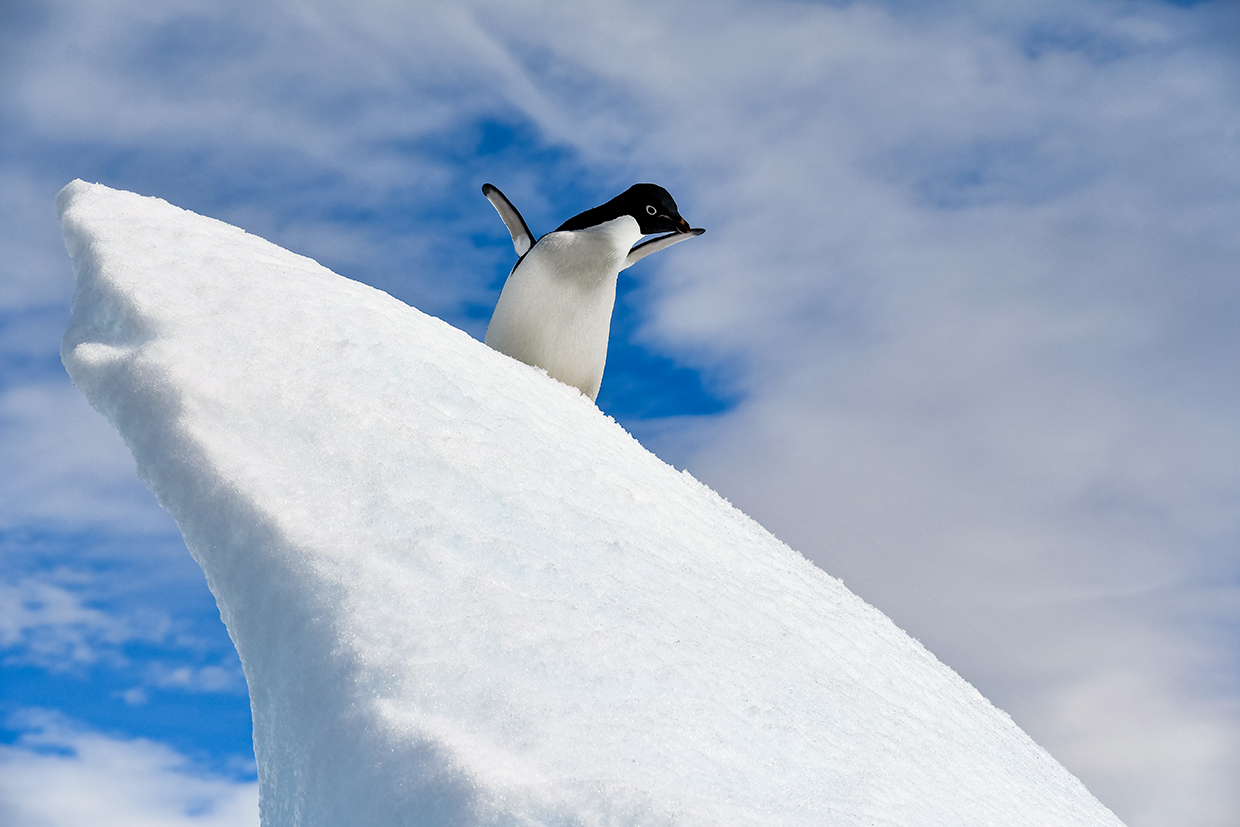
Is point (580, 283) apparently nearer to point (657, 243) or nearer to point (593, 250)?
point (593, 250)

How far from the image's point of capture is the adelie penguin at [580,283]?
3047 millimetres

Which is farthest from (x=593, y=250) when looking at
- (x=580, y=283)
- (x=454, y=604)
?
(x=454, y=604)

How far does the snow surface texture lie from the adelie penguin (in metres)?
1.20

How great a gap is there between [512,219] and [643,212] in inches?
33.6

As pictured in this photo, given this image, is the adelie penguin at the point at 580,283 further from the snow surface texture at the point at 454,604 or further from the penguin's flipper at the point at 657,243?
the snow surface texture at the point at 454,604

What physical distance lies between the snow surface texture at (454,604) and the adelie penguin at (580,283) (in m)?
1.20

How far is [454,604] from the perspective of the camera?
3.50 ft

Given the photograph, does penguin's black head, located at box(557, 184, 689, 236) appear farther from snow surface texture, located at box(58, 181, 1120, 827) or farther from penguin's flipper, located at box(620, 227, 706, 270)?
snow surface texture, located at box(58, 181, 1120, 827)

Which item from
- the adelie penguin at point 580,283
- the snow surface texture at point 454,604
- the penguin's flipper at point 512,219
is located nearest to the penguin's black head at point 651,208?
the adelie penguin at point 580,283

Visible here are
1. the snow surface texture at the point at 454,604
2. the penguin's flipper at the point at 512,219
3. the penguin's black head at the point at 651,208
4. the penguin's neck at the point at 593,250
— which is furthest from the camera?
the penguin's flipper at the point at 512,219

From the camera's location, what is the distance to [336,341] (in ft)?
5.11

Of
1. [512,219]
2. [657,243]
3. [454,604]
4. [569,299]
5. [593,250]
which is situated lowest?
[454,604]

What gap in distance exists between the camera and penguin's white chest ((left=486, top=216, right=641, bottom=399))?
9.98 feet

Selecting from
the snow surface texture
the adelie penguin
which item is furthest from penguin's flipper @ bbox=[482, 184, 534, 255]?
the snow surface texture
